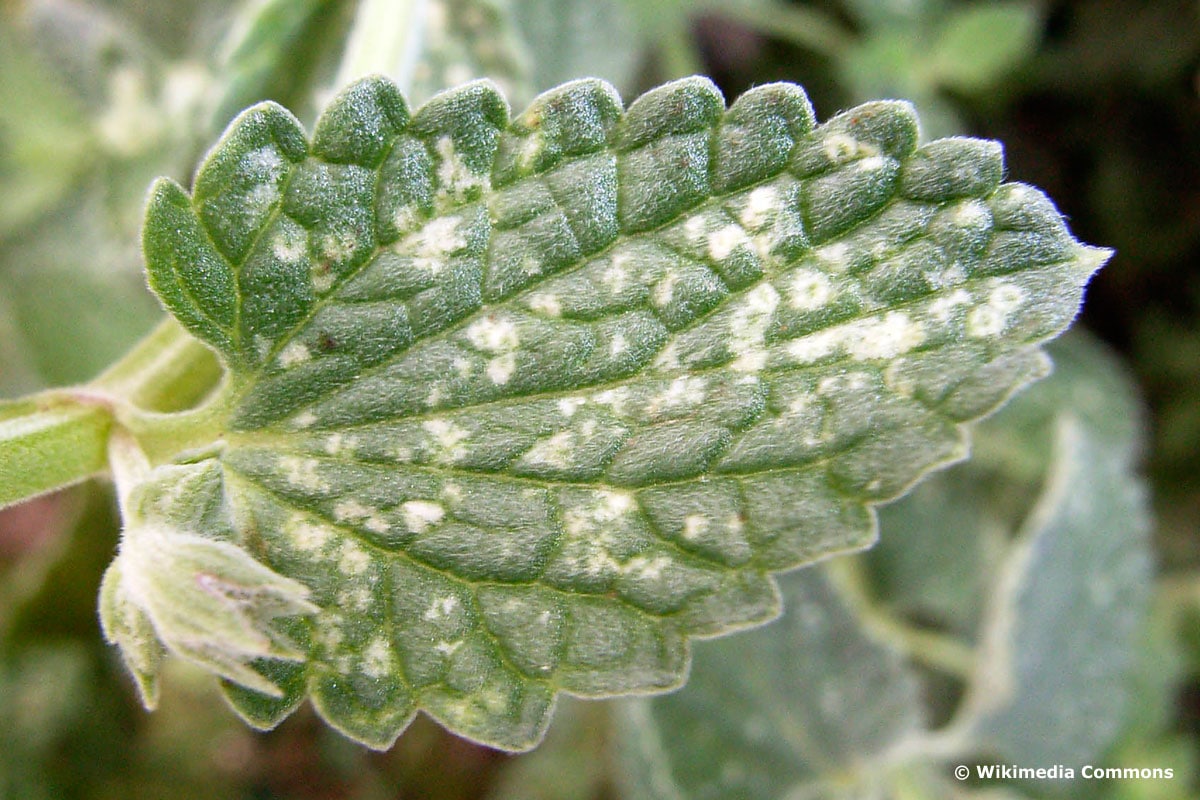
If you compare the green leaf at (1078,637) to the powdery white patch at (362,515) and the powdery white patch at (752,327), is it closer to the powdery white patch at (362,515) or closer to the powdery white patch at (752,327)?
the powdery white patch at (752,327)

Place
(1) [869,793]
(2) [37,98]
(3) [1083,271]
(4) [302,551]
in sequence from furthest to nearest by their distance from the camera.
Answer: (2) [37,98] < (1) [869,793] < (4) [302,551] < (3) [1083,271]

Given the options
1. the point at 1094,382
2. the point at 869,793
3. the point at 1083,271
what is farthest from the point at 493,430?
the point at 1094,382

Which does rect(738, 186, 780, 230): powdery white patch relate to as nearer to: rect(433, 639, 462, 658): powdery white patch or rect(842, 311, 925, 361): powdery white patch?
rect(842, 311, 925, 361): powdery white patch

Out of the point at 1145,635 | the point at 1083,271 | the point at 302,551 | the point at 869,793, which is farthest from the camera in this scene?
the point at 1145,635

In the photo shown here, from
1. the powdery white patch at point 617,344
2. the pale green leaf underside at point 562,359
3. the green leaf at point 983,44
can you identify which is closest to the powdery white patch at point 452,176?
the pale green leaf underside at point 562,359

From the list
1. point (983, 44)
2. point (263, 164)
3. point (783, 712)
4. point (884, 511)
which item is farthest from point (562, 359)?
point (983, 44)

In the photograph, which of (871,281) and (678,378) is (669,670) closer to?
(678,378)

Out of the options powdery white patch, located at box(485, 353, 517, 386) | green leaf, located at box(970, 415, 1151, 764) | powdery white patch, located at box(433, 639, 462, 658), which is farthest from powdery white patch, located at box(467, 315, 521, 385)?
green leaf, located at box(970, 415, 1151, 764)
